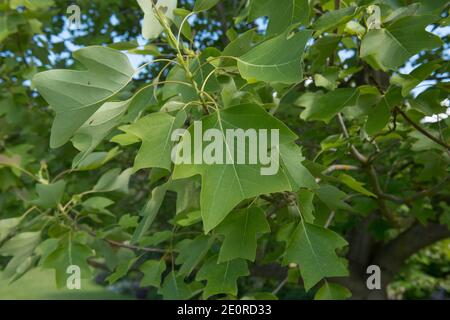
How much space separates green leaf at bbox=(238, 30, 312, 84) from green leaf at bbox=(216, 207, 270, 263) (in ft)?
1.55

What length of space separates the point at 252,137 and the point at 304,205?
1.58 ft

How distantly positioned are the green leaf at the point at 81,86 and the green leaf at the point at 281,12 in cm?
45

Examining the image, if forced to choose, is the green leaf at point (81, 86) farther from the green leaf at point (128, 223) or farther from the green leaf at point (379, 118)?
the green leaf at point (128, 223)

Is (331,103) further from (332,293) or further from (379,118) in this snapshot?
(332,293)

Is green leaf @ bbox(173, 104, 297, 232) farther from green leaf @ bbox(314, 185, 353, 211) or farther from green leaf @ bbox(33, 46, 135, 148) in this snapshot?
green leaf @ bbox(314, 185, 353, 211)

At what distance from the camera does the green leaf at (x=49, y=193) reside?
7.18ft

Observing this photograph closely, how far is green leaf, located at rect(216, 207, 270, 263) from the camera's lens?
5.06 feet

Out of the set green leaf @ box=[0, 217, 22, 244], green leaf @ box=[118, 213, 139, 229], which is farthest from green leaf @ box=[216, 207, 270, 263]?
green leaf @ box=[0, 217, 22, 244]

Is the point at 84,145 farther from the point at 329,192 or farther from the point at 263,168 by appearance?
the point at 329,192

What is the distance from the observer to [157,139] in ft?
4.36

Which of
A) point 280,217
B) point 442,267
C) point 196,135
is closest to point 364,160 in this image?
point 280,217

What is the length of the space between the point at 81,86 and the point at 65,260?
1.03 m

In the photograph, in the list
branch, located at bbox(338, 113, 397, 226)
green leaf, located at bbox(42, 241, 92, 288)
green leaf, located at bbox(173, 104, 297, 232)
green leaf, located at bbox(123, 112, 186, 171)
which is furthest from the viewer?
branch, located at bbox(338, 113, 397, 226)

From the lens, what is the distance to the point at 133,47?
165cm
